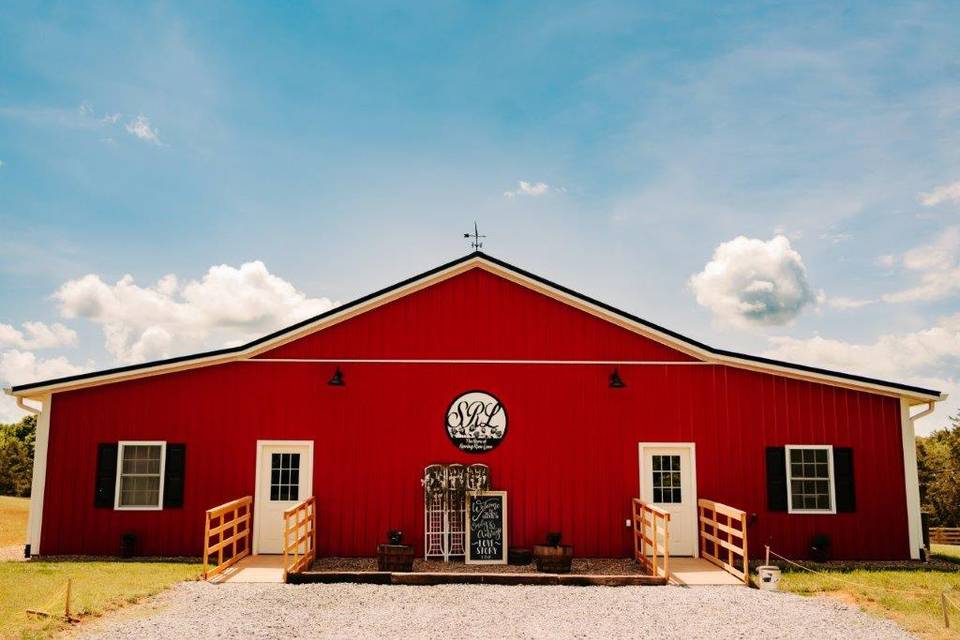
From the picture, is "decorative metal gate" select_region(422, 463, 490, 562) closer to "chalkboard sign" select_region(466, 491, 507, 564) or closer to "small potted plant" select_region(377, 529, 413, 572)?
"chalkboard sign" select_region(466, 491, 507, 564)

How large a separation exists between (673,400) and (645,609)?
5017 millimetres

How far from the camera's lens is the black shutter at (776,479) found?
12.7 metres

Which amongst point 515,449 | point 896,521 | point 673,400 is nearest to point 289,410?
point 515,449

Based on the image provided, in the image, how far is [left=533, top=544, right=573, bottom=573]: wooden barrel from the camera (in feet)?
36.0

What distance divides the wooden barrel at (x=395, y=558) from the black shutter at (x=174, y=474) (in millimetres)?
4241

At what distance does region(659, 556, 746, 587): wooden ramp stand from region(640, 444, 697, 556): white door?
0.45m

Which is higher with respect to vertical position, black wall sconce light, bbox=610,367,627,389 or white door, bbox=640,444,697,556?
black wall sconce light, bbox=610,367,627,389

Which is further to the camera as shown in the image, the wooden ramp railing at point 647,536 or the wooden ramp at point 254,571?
the wooden ramp railing at point 647,536

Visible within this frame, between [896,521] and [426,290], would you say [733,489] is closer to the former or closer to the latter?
[896,521]

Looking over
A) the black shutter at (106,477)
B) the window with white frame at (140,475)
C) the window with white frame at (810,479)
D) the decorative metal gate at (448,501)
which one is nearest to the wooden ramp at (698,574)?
the window with white frame at (810,479)

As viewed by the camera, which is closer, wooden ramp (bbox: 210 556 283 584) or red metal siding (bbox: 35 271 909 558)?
wooden ramp (bbox: 210 556 283 584)

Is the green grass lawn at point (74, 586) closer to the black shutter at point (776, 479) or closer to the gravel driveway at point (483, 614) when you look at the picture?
the gravel driveway at point (483, 614)

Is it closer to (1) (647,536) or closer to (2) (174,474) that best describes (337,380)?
(2) (174,474)

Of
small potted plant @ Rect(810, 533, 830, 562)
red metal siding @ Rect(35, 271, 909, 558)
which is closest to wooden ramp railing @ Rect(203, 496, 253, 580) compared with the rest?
red metal siding @ Rect(35, 271, 909, 558)
